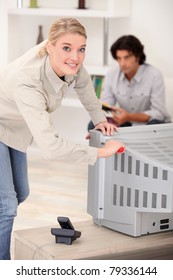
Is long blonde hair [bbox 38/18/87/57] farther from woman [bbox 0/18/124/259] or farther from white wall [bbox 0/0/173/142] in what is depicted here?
white wall [bbox 0/0/173/142]

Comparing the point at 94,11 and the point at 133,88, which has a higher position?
the point at 94,11

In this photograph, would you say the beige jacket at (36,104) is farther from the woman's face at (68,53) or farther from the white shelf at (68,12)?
the white shelf at (68,12)

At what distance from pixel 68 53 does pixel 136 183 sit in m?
0.54

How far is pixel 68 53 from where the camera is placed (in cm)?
252

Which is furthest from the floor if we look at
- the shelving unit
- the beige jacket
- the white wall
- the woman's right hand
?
the woman's right hand

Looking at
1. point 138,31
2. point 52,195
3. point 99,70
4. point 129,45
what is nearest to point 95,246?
point 52,195

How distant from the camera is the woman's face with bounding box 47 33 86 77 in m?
2.51

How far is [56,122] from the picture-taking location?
5.90 m

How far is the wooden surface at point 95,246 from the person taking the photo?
2496 millimetres

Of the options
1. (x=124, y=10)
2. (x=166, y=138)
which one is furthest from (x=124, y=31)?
(x=166, y=138)

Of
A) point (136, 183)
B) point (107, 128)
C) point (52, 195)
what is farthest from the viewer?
point (52, 195)

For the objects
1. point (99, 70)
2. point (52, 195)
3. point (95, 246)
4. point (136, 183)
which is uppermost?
point (99, 70)

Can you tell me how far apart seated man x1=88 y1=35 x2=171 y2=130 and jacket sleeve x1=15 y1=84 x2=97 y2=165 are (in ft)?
7.32

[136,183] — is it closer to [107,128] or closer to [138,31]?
[107,128]
